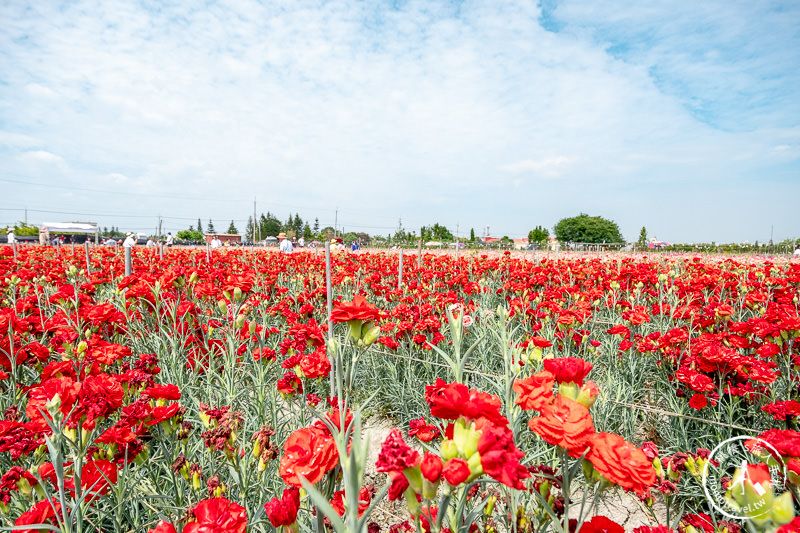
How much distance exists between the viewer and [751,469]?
74 centimetres

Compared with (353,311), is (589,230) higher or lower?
higher

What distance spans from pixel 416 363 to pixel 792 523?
129 inches

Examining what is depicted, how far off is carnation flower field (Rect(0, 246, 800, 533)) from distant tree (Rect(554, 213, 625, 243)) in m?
77.0

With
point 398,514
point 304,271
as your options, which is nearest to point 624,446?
point 398,514

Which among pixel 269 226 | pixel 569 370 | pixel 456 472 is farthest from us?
pixel 269 226

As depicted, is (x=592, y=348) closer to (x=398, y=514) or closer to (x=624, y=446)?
(x=398, y=514)

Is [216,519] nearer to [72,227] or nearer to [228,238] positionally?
[228,238]

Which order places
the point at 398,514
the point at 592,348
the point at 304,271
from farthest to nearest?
1. the point at 304,271
2. the point at 592,348
3. the point at 398,514

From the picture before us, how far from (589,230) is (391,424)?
81794mm

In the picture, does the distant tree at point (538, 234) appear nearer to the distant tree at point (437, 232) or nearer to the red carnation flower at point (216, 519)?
the distant tree at point (437, 232)

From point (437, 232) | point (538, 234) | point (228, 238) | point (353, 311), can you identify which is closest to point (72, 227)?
point (228, 238)

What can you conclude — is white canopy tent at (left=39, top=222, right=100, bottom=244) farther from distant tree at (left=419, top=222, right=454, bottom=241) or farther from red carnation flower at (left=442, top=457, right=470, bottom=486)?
red carnation flower at (left=442, top=457, right=470, bottom=486)

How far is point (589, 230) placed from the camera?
75.8 meters

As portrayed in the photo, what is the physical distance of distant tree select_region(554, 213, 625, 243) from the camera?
74500 millimetres
